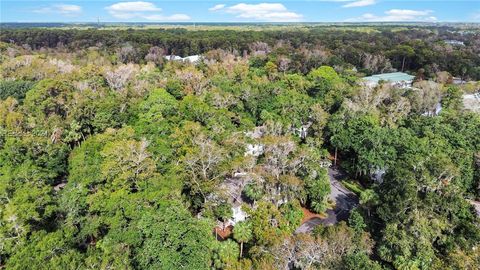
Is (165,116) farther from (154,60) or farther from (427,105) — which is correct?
(154,60)

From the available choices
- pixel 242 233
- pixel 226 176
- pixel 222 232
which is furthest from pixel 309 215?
pixel 242 233

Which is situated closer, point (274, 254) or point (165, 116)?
point (274, 254)

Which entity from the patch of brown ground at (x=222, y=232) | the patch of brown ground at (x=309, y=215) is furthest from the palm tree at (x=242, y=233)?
the patch of brown ground at (x=309, y=215)

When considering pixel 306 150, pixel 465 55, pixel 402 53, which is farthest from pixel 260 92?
pixel 465 55

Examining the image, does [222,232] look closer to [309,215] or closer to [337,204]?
[309,215]

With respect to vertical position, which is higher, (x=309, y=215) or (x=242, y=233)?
(x=242, y=233)
